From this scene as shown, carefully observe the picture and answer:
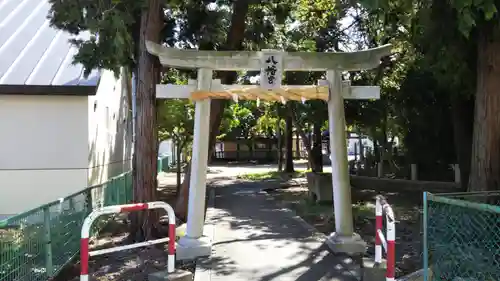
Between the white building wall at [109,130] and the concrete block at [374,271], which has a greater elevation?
the white building wall at [109,130]

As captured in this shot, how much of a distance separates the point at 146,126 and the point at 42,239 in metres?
3.60

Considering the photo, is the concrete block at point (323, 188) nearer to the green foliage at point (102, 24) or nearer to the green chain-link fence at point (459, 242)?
the green foliage at point (102, 24)

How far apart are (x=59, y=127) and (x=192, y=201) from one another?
5.14 metres

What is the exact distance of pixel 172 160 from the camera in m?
43.2

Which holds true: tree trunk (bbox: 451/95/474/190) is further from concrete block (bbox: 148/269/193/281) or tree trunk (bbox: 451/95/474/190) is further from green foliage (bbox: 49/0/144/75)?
concrete block (bbox: 148/269/193/281)

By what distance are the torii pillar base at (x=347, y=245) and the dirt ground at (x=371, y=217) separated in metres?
0.50

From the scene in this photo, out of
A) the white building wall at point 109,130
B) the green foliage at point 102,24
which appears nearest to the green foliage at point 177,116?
the white building wall at point 109,130

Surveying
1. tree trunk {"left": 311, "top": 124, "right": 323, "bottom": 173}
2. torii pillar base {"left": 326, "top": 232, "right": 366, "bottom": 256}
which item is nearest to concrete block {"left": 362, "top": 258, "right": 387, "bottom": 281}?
torii pillar base {"left": 326, "top": 232, "right": 366, "bottom": 256}

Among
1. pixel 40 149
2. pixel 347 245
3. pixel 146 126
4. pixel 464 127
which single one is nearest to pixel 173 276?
pixel 347 245

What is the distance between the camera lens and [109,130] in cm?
1534

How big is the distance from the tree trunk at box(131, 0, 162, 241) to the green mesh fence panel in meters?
0.99

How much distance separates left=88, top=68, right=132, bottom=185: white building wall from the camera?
12687mm

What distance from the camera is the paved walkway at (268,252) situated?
682cm

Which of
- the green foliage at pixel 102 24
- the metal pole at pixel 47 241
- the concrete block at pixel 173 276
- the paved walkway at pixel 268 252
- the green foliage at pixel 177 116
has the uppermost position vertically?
the green foliage at pixel 102 24
